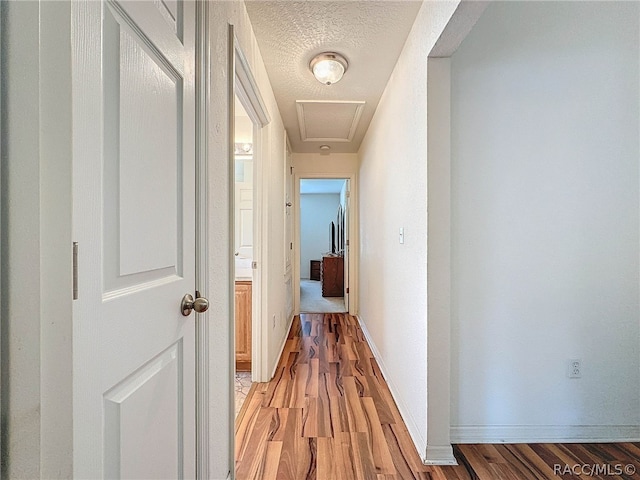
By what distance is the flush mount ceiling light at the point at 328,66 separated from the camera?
7.13ft

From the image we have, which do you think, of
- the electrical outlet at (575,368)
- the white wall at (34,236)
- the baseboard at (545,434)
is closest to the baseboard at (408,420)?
the baseboard at (545,434)

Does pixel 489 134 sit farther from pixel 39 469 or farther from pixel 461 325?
pixel 39 469

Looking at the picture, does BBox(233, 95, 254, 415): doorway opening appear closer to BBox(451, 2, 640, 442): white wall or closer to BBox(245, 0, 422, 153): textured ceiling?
BBox(245, 0, 422, 153): textured ceiling

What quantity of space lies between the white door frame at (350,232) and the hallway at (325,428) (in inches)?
65.1

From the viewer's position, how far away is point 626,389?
183 cm

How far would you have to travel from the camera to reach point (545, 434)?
5.94 ft

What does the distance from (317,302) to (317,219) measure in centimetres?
380

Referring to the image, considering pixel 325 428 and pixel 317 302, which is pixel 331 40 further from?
pixel 317 302

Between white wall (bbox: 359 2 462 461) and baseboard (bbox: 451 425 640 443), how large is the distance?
0.27m

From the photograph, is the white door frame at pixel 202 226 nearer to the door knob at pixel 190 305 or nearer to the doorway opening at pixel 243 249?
the door knob at pixel 190 305

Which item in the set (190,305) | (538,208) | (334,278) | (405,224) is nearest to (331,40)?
(405,224)

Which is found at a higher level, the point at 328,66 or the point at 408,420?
the point at 328,66

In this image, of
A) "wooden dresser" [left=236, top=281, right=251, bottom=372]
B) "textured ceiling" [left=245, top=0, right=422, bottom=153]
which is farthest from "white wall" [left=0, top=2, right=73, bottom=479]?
"wooden dresser" [left=236, top=281, right=251, bottom=372]

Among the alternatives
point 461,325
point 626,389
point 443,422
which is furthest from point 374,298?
point 626,389
